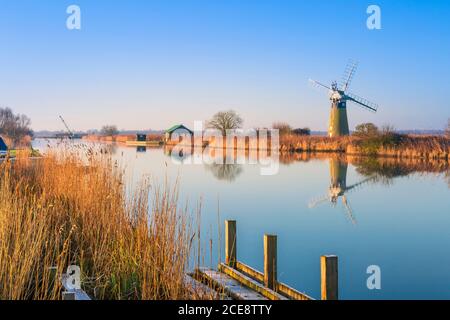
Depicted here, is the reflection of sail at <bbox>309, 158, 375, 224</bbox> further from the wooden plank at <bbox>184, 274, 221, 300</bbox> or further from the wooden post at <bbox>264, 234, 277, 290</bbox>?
the wooden plank at <bbox>184, 274, 221, 300</bbox>

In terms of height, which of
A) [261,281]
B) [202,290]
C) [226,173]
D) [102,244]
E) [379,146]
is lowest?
[261,281]

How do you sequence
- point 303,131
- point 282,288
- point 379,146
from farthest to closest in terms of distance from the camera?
point 303,131
point 379,146
point 282,288

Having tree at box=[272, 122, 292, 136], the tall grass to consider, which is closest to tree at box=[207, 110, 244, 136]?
tree at box=[272, 122, 292, 136]

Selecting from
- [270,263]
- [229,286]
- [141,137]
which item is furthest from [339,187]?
[141,137]

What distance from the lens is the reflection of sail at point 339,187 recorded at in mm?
13625

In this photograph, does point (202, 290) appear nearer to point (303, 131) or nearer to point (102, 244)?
point (102, 244)

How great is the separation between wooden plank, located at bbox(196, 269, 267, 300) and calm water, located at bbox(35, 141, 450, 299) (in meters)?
0.20

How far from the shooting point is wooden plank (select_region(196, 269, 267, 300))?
4.54 meters

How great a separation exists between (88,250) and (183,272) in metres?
1.40

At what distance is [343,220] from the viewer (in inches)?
443

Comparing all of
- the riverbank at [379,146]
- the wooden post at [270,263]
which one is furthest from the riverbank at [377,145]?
the wooden post at [270,263]

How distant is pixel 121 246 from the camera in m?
4.84

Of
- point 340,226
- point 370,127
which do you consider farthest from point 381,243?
point 370,127

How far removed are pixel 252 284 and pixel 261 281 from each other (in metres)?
0.34
